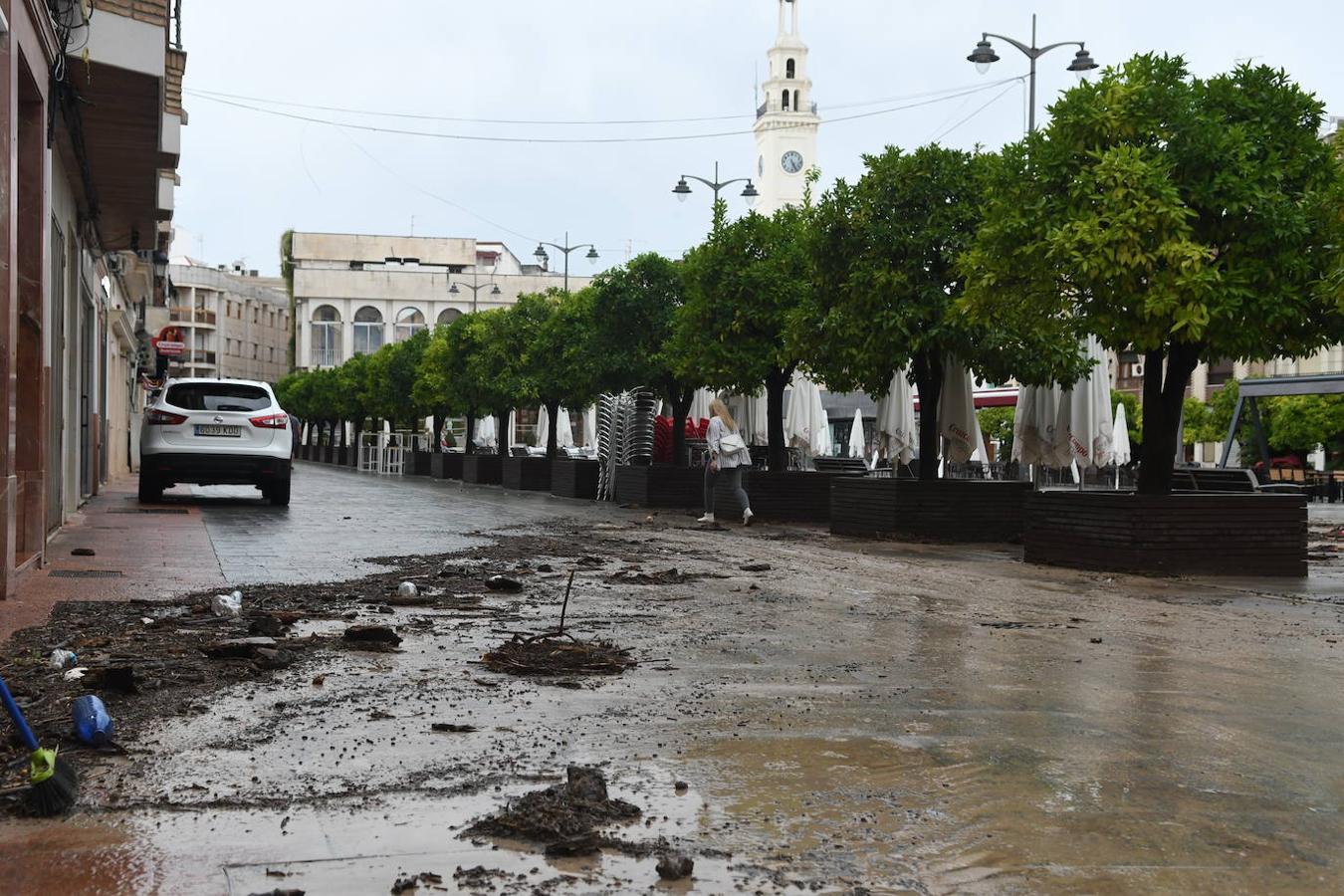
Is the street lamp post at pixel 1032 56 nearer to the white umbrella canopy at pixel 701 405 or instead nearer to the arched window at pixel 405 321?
the white umbrella canopy at pixel 701 405

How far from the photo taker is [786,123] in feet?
509

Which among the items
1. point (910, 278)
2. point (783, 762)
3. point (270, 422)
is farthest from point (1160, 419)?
point (270, 422)

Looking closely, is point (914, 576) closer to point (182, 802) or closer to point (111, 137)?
point (182, 802)

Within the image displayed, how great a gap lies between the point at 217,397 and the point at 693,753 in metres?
17.8

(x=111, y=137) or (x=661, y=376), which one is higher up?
(x=111, y=137)

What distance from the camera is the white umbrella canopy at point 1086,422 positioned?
797 inches

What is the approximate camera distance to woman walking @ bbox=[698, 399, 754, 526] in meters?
21.6

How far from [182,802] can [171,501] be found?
19.8m

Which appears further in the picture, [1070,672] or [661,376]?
[661,376]

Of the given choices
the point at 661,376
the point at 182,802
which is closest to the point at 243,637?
the point at 182,802

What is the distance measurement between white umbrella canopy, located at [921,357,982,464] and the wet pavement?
10900 millimetres

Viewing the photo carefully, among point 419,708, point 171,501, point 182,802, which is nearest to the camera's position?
point 182,802

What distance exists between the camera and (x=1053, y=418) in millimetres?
20781

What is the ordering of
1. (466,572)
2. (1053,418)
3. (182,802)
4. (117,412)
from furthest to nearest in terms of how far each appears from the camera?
(117,412)
(1053,418)
(466,572)
(182,802)
